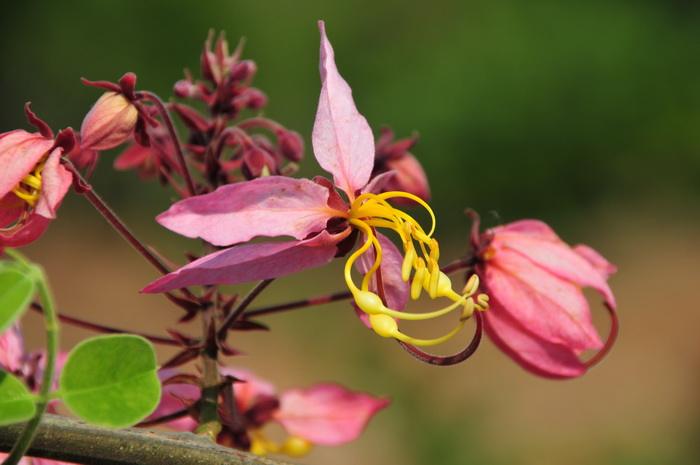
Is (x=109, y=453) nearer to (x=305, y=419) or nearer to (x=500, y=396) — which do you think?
(x=305, y=419)

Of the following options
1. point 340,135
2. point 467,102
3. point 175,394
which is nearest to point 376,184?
point 340,135

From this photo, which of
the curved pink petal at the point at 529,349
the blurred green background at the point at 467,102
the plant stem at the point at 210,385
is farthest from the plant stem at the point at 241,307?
the blurred green background at the point at 467,102

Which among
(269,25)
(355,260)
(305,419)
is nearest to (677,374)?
(269,25)

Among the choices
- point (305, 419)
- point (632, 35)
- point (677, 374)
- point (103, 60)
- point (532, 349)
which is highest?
point (532, 349)

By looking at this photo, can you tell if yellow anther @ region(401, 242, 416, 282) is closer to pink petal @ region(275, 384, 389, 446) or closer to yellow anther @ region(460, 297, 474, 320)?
yellow anther @ region(460, 297, 474, 320)

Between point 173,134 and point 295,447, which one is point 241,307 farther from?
point 295,447

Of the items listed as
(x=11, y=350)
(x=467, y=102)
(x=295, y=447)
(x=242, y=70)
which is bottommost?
(x=467, y=102)

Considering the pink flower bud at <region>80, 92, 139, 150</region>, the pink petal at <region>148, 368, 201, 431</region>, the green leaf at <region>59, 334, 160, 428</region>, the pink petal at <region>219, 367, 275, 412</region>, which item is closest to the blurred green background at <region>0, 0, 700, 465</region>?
the pink petal at <region>219, 367, 275, 412</region>
